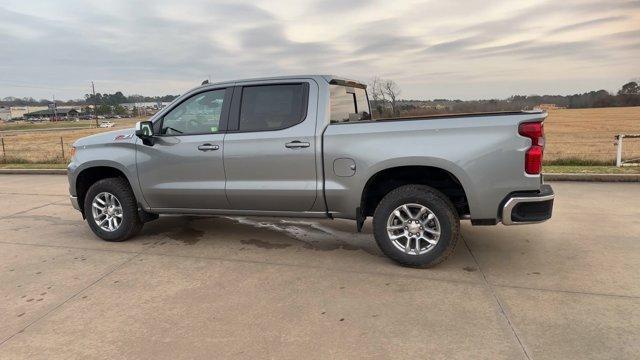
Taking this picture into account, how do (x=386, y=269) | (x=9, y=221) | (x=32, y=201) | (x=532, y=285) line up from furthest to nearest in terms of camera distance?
(x=32, y=201) < (x=9, y=221) < (x=386, y=269) < (x=532, y=285)

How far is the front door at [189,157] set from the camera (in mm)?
5008

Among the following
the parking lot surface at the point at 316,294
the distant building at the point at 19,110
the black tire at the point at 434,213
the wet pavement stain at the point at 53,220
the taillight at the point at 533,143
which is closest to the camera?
the parking lot surface at the point at 316,294

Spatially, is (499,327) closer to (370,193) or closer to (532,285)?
(532,285)

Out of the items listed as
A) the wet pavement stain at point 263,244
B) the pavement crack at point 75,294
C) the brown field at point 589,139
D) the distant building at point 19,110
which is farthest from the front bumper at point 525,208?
the distant building at point 19,110

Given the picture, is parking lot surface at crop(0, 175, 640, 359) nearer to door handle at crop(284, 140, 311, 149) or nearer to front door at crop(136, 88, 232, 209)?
front door at crop(136, 88, 232, 209)

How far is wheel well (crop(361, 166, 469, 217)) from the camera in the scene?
4469 mm

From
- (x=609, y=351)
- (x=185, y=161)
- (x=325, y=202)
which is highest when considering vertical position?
(x=185, y=161)

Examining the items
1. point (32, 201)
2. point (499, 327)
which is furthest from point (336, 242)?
point (32, 201)

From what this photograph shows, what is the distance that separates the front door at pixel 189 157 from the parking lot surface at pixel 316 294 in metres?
0.60

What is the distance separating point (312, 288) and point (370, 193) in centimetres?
132

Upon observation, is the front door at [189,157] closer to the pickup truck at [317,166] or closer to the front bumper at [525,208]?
the pickup truck at [317,166]

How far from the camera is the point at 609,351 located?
288 cm

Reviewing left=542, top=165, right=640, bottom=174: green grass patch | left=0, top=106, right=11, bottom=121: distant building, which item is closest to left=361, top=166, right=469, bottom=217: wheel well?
left=542, top=165, right=640, bottom=174: green grass patch

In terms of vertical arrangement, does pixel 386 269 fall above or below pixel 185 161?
below
